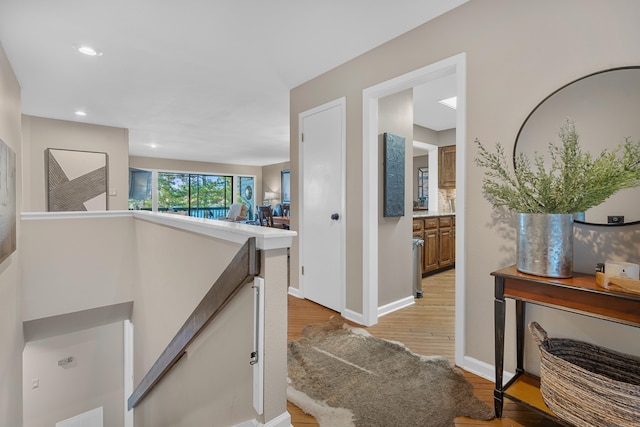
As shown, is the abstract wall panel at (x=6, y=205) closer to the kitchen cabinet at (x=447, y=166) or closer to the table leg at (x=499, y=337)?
the table leg at (x=499, y=337)

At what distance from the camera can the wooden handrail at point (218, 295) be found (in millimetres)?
1292

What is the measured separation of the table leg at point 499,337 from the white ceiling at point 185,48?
5.98 ft

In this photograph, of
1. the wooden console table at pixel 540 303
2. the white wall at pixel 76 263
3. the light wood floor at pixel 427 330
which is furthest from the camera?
the white wall at pixel 76 263

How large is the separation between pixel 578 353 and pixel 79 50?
13.7 feet

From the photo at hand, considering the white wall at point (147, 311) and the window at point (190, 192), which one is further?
the window at point (190, 192)

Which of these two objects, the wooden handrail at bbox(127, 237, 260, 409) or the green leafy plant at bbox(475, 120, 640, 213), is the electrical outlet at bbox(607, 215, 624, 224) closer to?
the green leafy plant at bbox(475, 120, 640, 213)

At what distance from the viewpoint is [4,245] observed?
2080 millimetres

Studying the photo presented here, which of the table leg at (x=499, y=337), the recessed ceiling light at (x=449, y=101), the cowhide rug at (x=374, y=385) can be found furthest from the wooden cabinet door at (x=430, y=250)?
the table leg at (x=499, y=337)

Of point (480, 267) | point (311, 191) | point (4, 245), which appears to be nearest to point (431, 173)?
point (311, 191)

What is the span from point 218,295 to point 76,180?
5.16 m

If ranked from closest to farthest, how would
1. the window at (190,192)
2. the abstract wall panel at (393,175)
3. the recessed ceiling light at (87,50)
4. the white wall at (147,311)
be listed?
1. the white wall at (147,311)
2. the recessed ceiling light at (87,50)
3. the abstract wall panel at (393,175)
4. the window at (190,192)

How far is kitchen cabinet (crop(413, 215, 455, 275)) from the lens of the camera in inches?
163

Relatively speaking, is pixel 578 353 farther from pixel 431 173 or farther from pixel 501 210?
pixel 431 173

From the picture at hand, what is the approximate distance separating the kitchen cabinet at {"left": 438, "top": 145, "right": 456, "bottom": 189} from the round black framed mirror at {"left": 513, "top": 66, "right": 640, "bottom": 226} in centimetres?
364
